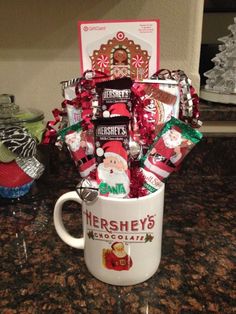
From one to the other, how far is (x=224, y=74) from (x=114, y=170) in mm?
554

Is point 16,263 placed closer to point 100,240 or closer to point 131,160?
point 100,240

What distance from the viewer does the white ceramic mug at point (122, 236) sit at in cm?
48

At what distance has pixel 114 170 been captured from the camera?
18.4 inches

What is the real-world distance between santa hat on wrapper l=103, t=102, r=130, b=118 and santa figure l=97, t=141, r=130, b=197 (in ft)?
0.13

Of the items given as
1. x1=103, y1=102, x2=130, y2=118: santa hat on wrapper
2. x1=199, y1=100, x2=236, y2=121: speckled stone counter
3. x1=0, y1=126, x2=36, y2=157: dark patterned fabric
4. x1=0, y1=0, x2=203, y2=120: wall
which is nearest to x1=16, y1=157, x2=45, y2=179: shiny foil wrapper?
x1=0, y1=126, x2=36, y2=157: dark patterned fabric

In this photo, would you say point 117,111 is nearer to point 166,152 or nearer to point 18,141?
point 166,152

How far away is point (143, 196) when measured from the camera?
0.48 m

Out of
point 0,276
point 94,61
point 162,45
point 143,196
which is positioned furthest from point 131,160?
point 162,45

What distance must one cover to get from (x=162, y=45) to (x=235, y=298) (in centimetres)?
60

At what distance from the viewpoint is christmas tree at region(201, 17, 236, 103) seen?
2.81ft

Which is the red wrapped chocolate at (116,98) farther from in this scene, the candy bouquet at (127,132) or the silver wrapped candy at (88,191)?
the silver wrapped candy at (88,191)

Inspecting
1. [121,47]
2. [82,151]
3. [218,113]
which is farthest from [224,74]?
[82,151]

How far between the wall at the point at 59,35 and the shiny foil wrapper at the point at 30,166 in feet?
0.73

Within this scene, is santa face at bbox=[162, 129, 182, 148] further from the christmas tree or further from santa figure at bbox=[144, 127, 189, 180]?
the christmas tree
